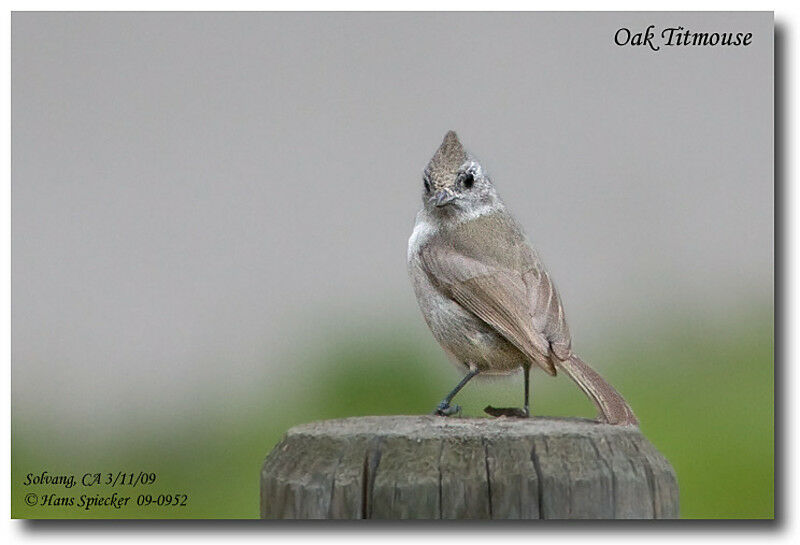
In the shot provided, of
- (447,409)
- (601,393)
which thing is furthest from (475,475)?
Result: (447,409)

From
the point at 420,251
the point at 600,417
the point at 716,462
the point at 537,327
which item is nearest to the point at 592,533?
the point at 600,417

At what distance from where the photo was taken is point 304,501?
3.31 metres

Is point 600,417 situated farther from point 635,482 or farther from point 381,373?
point 381,373

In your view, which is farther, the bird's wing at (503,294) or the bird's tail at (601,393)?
the bird's wing at (503,294)

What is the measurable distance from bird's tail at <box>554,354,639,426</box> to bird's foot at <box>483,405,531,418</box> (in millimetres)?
255

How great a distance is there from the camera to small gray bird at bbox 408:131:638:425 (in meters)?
3.91

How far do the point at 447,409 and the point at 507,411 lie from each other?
22 cm

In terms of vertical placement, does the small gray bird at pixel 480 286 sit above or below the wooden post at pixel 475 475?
above

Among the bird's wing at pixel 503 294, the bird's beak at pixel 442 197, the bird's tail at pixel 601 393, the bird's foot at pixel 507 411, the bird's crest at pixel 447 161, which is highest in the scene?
the bird's crest at pixel 447 161

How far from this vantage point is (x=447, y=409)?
13.2ft

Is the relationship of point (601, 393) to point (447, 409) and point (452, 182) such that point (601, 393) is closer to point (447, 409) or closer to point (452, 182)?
point (447, 409)

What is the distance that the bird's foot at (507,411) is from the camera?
13.1ft

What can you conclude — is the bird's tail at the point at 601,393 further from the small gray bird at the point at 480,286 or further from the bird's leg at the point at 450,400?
the bird's leg at the point at 450,400

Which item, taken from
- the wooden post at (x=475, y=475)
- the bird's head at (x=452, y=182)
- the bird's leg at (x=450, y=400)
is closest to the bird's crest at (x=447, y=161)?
the bird's head at (x=452, y=182)
